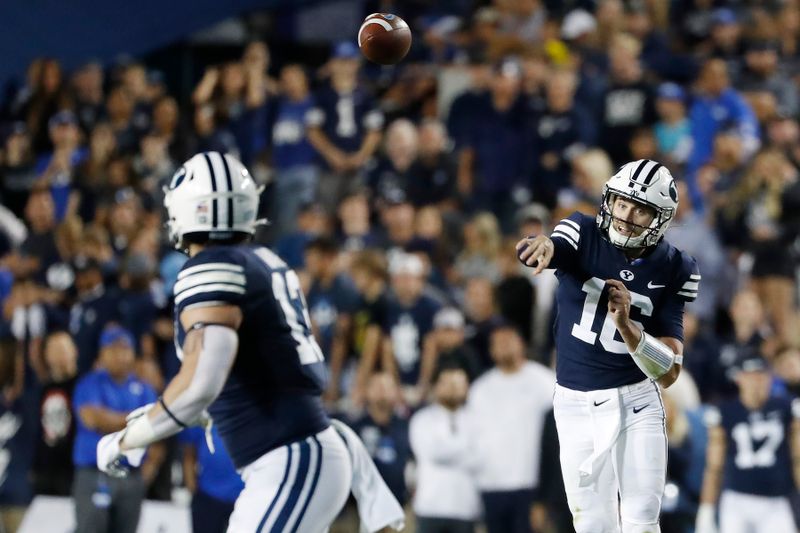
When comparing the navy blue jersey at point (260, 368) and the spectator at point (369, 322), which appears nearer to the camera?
the navy blue jersey at point (260, 368)

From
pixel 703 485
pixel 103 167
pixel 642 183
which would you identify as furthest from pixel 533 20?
pixel 642 183

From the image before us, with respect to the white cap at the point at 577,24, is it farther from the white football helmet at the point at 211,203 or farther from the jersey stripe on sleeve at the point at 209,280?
the jersey stripe on sleeve at the point at 209,280

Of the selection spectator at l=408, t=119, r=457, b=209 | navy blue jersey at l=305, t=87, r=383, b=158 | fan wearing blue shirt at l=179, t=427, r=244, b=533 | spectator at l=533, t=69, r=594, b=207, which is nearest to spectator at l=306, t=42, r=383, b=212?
navy blue jersey at l=305, t=87, r=383, b=158

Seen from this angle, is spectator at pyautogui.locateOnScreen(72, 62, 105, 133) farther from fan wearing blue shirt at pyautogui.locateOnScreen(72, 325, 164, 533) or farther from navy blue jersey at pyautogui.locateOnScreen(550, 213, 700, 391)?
navy blue jersey at pyautogui.locateOnScreen(550, 213, 700, 391)

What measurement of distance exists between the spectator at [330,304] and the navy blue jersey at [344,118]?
4.98 ft

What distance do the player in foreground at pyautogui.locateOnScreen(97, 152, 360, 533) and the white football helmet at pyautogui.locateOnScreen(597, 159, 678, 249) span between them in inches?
56.3

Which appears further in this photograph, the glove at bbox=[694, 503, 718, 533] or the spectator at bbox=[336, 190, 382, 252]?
the spectator at bbox=[336, 190, 382, 252]

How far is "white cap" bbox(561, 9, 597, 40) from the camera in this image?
1185cm

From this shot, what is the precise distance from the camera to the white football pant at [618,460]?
5.29 m

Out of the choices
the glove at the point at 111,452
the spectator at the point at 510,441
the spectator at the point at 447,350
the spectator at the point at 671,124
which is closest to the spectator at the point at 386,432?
the spectator at the point at 447,350

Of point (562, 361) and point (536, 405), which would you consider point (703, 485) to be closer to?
point (536, 405)

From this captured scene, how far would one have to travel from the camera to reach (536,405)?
8633 mm

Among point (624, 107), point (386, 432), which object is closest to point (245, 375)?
point (386, 432)

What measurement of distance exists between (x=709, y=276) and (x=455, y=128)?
261 cm
